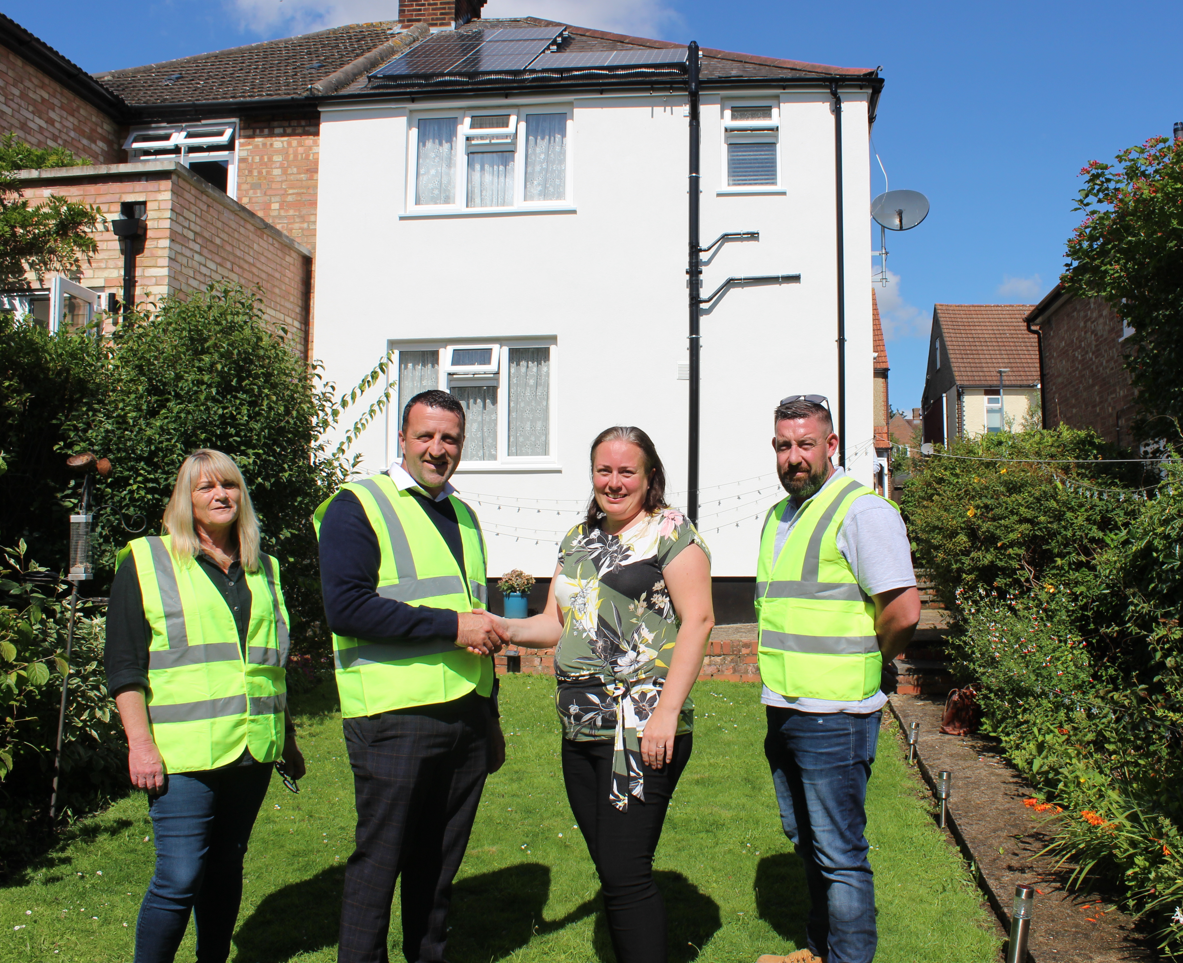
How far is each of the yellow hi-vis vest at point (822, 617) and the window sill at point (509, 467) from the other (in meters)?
7.58

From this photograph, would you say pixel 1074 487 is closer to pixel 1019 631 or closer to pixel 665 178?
pixel 1019 631

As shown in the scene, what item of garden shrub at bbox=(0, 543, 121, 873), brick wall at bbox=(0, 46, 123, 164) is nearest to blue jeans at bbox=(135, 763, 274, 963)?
garden shrub at bbox=(0, 543, 121, 873)

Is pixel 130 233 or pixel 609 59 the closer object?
pixel 130 233

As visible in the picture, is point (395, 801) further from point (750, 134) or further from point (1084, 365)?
point (1084, 365)

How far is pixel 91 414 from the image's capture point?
6.48 m

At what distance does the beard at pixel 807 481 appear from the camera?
10.1ft

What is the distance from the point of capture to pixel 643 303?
10.6m

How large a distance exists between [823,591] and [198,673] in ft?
6.79

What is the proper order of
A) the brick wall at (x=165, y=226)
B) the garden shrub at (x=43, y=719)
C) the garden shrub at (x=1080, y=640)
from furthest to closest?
the brick wall at (x=165, y=226), the garden shrub at (x=43, y=719), the garden shrub at (x=1080, y=640)

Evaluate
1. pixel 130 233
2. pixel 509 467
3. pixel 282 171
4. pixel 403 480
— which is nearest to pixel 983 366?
pixel 509 467

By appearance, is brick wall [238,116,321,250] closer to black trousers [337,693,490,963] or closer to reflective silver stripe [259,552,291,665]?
reflective silver stripe [259,552,291,665]

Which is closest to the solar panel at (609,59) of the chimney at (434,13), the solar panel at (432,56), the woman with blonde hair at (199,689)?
the solar panel at (432,56)

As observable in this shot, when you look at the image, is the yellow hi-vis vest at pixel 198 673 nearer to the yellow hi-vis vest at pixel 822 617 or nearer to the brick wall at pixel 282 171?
the yellow hi-vis vest at pixel 822 617

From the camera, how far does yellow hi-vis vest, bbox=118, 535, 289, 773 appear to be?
276cm
